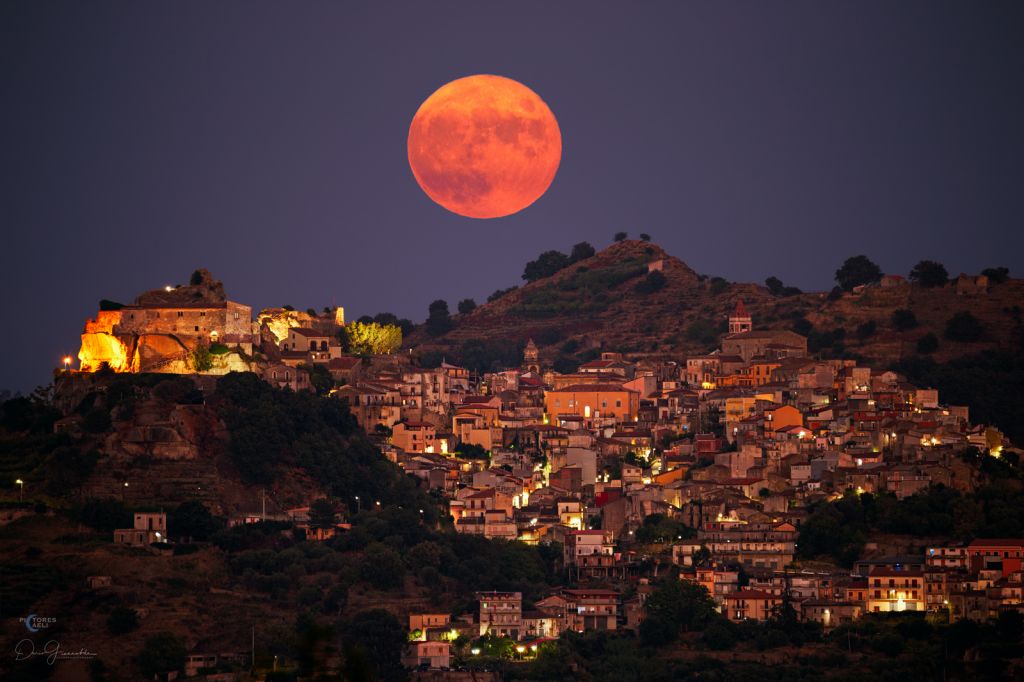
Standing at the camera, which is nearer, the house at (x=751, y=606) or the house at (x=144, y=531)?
the house at (x=751, y=606)

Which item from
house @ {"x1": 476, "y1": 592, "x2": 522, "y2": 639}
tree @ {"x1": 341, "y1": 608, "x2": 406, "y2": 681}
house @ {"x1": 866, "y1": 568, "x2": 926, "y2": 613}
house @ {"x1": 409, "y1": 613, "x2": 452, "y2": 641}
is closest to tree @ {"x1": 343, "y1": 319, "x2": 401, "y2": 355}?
house @ {"x1": 409, "y1": 613, "x2": 452, "y2": 641}

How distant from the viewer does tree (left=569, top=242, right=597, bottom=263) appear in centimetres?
11231

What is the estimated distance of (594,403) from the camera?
77.6 m

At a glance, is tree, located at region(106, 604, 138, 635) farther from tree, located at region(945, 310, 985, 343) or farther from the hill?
tree, located at region(945, 310, 985, 343)

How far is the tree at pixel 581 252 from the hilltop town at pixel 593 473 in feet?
101

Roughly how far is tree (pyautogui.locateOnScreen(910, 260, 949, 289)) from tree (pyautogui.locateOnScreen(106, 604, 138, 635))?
44789 millimetres

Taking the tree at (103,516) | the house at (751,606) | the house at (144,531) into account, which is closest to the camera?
the house at (751,606)

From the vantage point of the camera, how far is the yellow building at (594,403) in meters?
77.2

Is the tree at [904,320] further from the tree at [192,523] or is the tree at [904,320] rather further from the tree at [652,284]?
the tree at [192,523]

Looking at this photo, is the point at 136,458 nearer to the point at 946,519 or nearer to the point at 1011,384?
the point at 946,519

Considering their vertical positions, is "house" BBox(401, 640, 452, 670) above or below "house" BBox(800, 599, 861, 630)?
below

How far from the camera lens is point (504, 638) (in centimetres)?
5909

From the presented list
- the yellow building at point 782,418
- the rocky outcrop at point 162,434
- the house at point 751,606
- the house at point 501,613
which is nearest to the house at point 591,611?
the house at point 501,613

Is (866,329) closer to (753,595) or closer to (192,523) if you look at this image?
(753,595)
